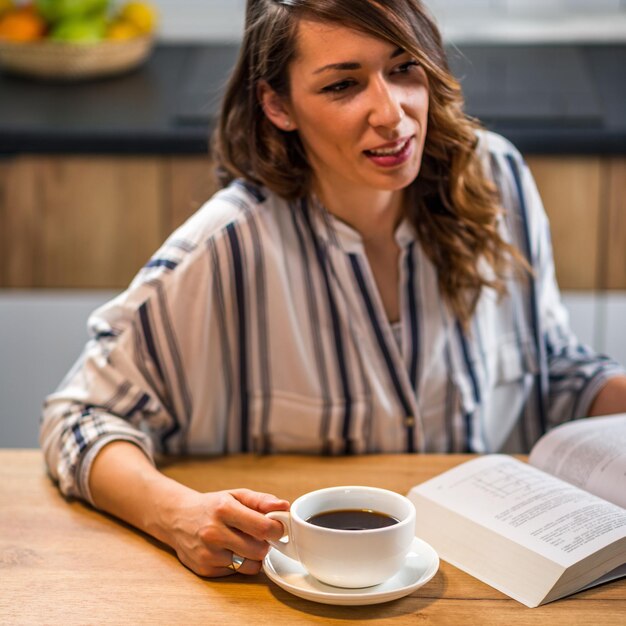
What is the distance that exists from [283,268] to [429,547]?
1.87ft

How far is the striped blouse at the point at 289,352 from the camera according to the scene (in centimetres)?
151

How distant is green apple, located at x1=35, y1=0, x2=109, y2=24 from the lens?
2.75 metres

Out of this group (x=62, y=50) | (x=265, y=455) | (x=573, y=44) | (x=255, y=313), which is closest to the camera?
(x=265, y=455)

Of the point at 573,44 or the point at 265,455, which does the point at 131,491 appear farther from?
the point at 573,44

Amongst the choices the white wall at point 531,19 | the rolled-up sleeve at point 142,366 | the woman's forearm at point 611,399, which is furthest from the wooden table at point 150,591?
the white wall at point 531,19

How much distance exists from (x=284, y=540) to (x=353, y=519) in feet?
0.24

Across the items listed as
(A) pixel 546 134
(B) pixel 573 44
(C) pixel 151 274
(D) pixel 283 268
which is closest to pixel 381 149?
(D) pixel 283 268


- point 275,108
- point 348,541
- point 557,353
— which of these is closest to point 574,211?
point 557,353

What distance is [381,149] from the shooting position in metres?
1.46

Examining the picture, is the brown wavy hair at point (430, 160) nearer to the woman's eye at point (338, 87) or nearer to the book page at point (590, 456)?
the woman's eye at point (338, 87)

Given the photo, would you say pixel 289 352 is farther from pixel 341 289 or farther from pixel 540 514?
pixel 540 514

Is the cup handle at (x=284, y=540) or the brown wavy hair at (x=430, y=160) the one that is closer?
the cup handle at (x=284, y=540)

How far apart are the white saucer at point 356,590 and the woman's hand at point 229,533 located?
0.08 ft

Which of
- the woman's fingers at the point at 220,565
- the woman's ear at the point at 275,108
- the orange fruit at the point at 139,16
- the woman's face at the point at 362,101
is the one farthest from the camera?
the orange fruit at the point at 139,16
